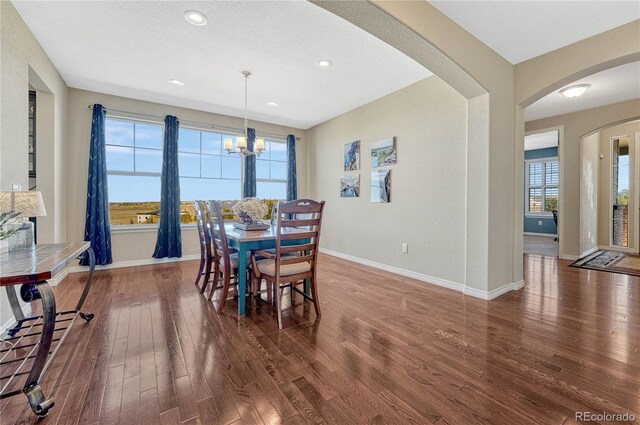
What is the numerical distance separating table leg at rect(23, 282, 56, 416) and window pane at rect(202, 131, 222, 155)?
13.3 ft

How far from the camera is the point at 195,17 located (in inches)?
94.2

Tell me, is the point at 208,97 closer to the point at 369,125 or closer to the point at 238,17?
the point at 238,17

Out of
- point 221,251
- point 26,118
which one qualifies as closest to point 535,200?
point 221,251

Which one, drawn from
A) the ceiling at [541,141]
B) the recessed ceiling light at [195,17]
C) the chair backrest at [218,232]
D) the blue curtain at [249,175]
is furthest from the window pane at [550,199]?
the recessed ceiling light at [195,17]

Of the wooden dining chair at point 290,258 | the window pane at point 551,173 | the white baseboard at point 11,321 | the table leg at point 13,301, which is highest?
the window pane at point 551,173

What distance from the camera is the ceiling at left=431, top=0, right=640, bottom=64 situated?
2.21 m

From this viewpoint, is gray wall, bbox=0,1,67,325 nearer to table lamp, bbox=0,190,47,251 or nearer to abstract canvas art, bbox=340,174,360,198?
table lamp, bbox=0,190,47,251

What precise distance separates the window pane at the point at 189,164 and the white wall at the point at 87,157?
2.10 feet

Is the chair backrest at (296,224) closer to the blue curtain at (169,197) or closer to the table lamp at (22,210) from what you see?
the table lamp at (22,210)

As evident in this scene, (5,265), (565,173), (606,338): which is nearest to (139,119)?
(5,265)

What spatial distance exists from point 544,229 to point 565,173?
4.19 metres

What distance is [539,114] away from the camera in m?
5.01

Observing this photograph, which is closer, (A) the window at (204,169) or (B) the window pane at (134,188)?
(B) the window pane at (134,188)

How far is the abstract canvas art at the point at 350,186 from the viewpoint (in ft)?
15.6
